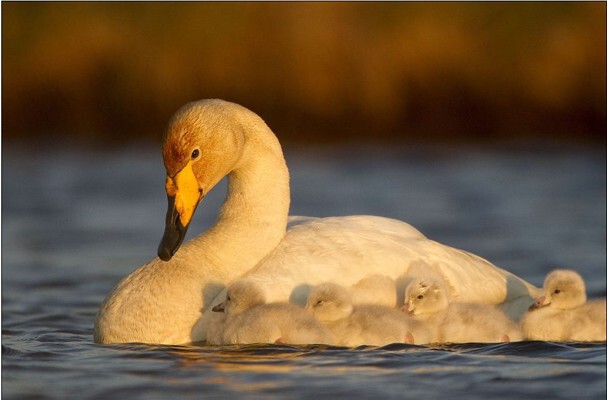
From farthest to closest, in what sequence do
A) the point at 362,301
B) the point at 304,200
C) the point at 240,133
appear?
the point at 304,200
the point at 240,133
the point at 362,301

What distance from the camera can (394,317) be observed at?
27.3 feet

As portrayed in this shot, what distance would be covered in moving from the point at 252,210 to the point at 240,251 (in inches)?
11.3

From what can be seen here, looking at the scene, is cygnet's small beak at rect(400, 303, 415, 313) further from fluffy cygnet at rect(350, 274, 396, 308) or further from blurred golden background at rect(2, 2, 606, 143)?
blurred golden background at rect(2, 2, 606, 143)

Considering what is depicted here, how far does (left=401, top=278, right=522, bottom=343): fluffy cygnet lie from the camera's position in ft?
27.6

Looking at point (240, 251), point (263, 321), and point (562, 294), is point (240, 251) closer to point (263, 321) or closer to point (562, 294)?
point (263, 321)

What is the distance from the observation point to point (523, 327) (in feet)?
28.3

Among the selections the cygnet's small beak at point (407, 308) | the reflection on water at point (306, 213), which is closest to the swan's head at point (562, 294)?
the reflection on water at point (306, 213)

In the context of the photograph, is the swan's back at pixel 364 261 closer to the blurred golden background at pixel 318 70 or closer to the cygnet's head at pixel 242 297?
the cygnet's head at pixel 242 297

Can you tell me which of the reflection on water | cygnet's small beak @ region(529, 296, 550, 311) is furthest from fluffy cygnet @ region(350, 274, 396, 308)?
cygnet's small beak @ region(529, 296, 550, 311)

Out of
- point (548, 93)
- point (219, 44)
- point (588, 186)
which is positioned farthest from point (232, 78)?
point (588, 186)

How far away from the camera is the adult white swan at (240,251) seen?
866 cm

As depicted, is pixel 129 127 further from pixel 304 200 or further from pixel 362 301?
pixel 362 301

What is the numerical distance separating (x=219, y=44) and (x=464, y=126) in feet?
13.1

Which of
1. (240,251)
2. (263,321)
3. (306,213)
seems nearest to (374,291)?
(263,321)
